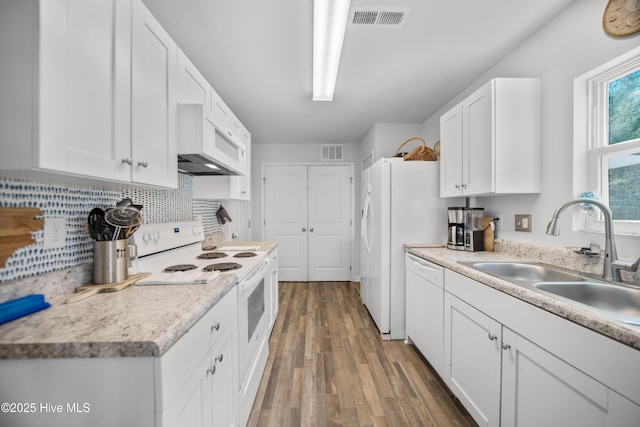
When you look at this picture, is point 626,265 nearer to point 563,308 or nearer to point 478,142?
point 563,308

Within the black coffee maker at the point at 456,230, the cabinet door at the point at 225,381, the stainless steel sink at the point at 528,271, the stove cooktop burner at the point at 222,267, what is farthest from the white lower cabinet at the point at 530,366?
the stove cooktop burner at the point at 222,267

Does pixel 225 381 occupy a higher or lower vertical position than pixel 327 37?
lower

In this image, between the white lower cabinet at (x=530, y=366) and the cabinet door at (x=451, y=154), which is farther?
the cabinet door at (x=451, y=154)

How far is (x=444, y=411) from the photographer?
1.66 metres

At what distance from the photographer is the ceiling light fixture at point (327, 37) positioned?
4.90 ft

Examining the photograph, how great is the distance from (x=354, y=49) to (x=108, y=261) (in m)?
2.10

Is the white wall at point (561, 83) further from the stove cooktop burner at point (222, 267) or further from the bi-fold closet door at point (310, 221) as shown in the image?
the bi-fold closet door at point (310, 221)

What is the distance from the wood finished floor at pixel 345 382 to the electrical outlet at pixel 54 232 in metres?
1.37

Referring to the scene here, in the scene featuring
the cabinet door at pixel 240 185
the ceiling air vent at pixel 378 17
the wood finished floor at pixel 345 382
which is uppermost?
the ceiling air vent at pixel 378 17

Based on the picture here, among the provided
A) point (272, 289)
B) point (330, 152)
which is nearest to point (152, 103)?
point (272, 289)

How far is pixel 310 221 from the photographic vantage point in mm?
4773

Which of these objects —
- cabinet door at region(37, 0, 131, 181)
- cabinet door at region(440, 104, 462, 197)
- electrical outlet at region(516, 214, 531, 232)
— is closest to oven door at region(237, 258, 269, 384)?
cabinet door at region(37, 0, 131, 181)

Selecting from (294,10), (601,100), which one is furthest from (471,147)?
(294,10)

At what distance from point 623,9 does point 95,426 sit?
2744 millimetres
